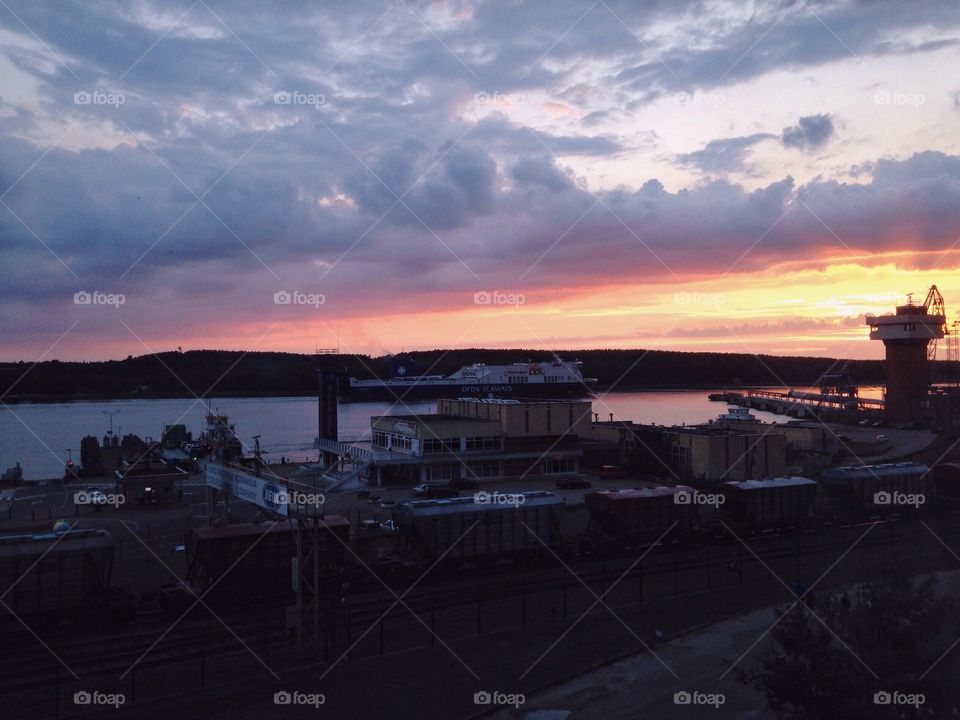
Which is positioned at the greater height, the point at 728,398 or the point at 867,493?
the point at 728,398

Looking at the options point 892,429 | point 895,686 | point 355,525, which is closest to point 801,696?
point 895,686

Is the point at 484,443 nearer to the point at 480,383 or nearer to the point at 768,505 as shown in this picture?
the point at 768,505

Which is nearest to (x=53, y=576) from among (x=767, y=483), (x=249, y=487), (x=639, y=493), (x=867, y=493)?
(x=249, y=487)

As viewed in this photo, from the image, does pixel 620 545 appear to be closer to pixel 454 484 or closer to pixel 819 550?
pixel 819 550

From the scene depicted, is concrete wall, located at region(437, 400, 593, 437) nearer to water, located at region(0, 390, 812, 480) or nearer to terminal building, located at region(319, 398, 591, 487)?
terminal building, located at region(319, 398, 591, 487)

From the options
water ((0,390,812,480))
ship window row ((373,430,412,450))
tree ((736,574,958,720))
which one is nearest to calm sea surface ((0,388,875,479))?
water ((0,390,812,480))
